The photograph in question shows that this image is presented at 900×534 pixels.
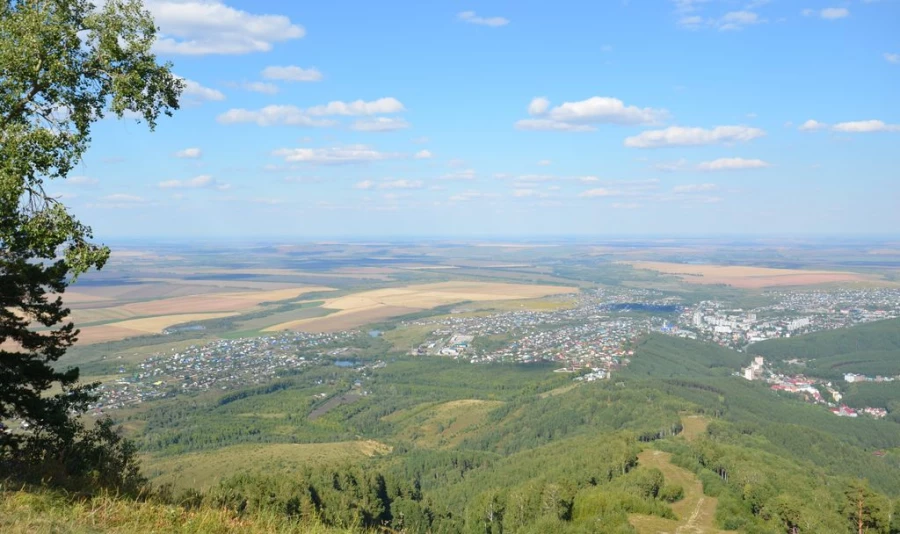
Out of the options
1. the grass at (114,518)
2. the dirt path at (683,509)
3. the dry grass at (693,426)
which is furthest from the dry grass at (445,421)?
the grass at (114,518)

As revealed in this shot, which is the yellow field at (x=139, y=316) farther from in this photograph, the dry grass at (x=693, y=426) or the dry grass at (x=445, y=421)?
the dry grass at (x=693, y=426)

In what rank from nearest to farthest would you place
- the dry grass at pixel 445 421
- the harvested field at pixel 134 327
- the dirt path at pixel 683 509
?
the dirt path at pixel 683 509
the dry grass at pixel 445 421
the harvested field at pixel 134 327

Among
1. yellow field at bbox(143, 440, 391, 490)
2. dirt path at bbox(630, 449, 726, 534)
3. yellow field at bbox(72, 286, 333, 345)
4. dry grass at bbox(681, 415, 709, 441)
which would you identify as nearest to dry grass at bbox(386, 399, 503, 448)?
yellow field at bbox(143, 440, 391, 490)

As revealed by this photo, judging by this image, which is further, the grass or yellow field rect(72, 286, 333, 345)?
yellow field rect(72, 286, 333, 345)

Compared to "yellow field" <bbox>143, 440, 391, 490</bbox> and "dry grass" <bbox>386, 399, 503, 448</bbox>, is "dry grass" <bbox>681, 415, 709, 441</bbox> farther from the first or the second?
"yellow field" <bbox>143, 440, 391, 490</bbox>

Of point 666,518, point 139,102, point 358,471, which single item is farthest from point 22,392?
point 666,518

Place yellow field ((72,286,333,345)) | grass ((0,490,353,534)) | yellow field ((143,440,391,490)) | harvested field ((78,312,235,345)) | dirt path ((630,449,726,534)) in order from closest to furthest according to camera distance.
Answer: grass ((0,490,353,534)) < dirt path ((630,449,726,534)) < yellow field ((143,440,391,490)) < harvested field ((78,312,235,345)) < yellow field ((72,286,333,345))
